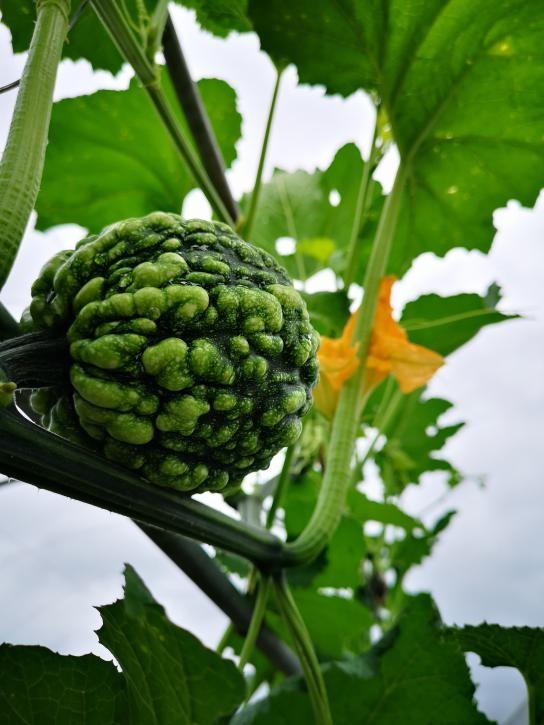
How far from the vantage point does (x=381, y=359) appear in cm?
91

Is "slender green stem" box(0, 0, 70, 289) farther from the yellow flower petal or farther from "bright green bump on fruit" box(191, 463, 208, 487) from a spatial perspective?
the yellow flower petal

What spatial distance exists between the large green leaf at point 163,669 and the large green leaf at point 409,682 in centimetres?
17

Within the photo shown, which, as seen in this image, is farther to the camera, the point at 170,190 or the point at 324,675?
the point at 170,190

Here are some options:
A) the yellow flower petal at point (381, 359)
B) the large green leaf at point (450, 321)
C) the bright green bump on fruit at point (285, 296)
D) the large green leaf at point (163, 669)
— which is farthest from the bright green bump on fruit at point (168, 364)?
the large green leaf at point (450, 321)

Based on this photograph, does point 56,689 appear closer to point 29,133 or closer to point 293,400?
point 293,400

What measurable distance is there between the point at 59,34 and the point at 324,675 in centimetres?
72

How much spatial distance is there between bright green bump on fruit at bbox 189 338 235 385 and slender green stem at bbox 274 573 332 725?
294 millimetres

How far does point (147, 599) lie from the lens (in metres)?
0.70

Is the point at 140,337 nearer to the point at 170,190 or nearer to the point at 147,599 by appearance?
the point at 147,599

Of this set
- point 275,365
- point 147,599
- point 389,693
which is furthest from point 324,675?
point 275,365

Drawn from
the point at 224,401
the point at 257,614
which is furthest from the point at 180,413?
the point at 257,614

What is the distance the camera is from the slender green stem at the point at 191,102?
88cm

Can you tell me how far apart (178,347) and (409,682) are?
0.54m

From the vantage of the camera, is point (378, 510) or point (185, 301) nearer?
point (185, 301)
